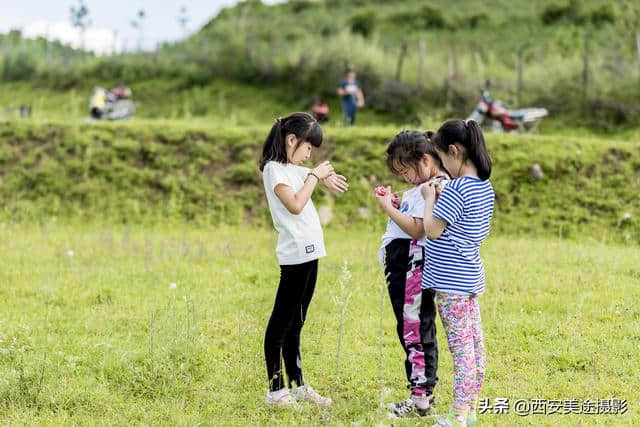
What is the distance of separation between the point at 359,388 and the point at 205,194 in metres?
6.67

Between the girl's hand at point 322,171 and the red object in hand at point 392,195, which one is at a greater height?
the girl's hand at point 322,171

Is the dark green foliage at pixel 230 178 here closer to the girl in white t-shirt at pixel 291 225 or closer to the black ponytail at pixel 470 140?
the girl in white t-shirt at pixel 291 225

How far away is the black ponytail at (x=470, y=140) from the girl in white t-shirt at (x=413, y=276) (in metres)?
0.25

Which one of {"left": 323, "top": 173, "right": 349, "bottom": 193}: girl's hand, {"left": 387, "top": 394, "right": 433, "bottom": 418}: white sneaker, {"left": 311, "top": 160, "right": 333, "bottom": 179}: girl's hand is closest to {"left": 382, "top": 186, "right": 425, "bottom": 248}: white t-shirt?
{"left": 323, "top": 173, "right": 349, "bottom": 193}: girl's hand

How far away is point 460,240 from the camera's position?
3.67 metres

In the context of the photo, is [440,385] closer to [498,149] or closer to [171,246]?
[171,246]

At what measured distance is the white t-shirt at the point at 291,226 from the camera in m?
3.94

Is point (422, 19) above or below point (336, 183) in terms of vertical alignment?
above

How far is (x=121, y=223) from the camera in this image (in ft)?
33.7

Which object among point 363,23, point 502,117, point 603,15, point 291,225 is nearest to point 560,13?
point 603,15

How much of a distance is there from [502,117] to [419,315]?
9857 millimetres

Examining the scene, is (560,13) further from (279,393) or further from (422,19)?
(279,393)

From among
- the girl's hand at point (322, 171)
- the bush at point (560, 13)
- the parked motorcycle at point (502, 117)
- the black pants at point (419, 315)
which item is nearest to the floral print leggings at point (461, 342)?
the black pants at point (419, 315)

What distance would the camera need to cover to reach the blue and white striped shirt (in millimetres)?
3637
